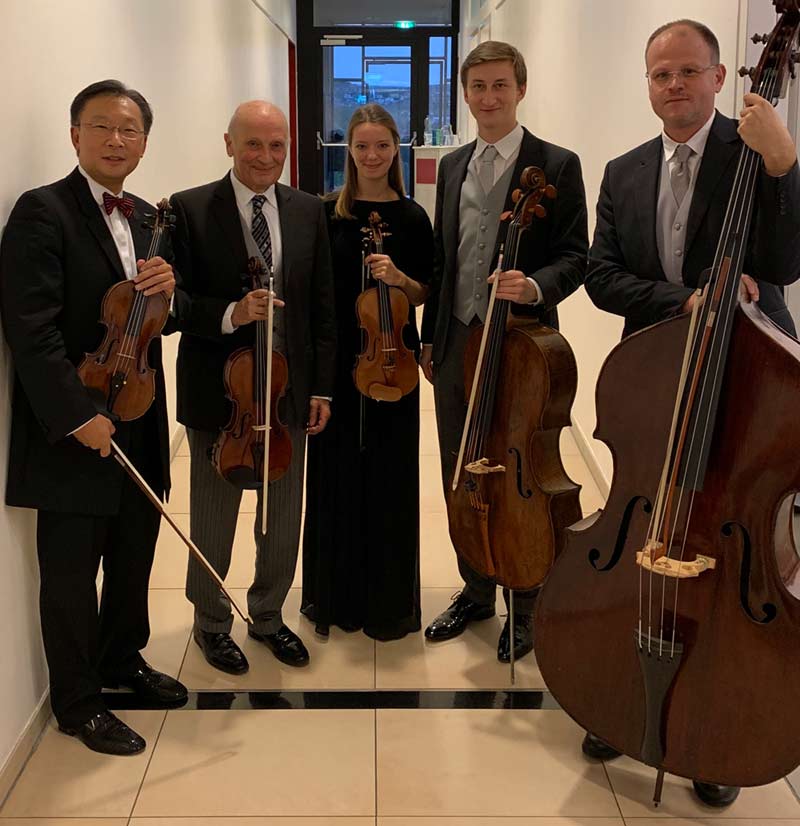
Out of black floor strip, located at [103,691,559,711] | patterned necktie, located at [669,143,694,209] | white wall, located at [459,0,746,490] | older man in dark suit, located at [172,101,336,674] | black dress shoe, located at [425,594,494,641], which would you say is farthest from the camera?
white wall, located at [459,0,746,490]

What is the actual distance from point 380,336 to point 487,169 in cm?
55

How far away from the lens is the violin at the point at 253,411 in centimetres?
253

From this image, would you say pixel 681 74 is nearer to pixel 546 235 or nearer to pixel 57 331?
pixel 546 235

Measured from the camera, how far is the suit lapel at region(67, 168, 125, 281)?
90.0 inches

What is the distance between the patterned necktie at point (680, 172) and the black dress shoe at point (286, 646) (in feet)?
5.33

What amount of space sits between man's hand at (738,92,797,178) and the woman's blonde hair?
107 centimetres

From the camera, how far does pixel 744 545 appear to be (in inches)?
75.0

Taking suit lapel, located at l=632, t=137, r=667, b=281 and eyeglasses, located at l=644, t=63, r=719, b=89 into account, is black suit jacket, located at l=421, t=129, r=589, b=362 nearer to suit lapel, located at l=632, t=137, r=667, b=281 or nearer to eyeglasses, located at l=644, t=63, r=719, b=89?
suit lapel, located at l=632, t=137, r=667, b=281

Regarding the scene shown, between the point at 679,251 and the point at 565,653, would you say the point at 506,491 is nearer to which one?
the point at 565,653

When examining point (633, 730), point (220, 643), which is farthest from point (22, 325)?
point (633, 730)

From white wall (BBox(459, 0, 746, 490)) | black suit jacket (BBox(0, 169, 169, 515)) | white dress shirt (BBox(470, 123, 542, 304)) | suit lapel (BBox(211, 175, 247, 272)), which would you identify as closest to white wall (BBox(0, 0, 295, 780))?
black suit jacket (BBox(0, 169, 169, 515))

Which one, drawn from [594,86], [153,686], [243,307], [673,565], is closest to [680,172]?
[673,565]

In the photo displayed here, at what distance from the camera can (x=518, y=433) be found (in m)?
2.50

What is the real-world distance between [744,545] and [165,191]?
3.61m
